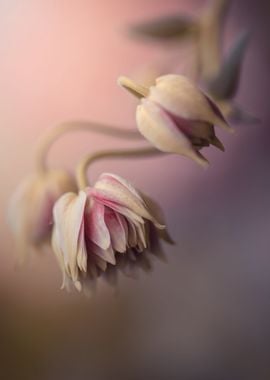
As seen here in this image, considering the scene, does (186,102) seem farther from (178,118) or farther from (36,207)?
(36,207)

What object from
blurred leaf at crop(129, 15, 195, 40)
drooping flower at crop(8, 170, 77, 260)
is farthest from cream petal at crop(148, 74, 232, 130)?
blurred leaf at crop(129, 15, 195, 40)

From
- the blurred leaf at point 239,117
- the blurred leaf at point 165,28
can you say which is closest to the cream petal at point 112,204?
the blurred leaf at point 239,117

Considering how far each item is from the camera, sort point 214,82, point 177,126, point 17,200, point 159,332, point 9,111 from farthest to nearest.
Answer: point 9,111, point 159,332, point 214,82, point 17,200, point 177,126

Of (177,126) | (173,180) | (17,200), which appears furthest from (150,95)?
(173,180)

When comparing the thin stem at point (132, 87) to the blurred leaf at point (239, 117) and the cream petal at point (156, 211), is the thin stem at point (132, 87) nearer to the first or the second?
the cream petal at point (156, 211)

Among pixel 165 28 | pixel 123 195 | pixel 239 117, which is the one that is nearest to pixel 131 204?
pixel 123 195

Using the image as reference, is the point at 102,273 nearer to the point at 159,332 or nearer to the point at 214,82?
the point at 214,82
